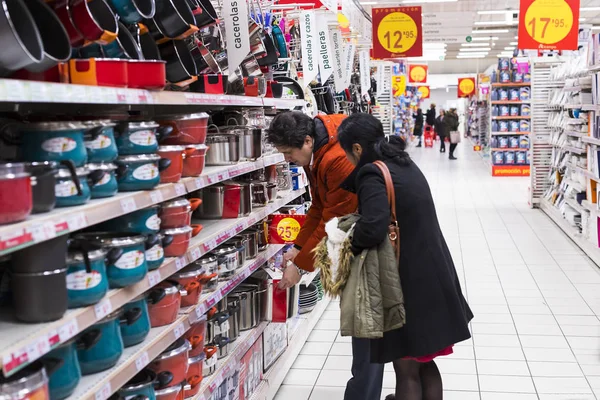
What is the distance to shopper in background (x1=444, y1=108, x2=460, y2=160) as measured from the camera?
810 inches

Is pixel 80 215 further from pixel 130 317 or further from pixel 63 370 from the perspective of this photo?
pixel 130 317

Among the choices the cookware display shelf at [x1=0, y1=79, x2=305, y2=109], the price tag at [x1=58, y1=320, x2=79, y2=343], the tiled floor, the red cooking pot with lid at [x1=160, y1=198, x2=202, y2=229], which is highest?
the cookware display shelf at [x1=0, y1=79, x2=305, y2=109]

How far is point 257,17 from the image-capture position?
3957 mm

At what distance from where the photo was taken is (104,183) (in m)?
2.03

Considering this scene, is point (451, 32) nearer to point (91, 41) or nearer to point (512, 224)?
point (512, 224)

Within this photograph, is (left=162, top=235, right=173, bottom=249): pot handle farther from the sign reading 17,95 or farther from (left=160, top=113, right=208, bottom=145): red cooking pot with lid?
the sign reading 17,95

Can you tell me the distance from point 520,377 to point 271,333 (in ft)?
4.91

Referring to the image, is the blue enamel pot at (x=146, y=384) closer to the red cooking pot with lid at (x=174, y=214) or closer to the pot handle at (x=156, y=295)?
the pot handle at (x=156, y=295)

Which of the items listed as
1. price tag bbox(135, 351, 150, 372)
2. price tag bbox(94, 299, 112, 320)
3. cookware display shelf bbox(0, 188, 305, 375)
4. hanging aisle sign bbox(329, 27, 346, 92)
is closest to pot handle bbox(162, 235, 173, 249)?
cookware display shelf bbox(0, 188, 305, 375)

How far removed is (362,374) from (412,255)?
0.82 metres

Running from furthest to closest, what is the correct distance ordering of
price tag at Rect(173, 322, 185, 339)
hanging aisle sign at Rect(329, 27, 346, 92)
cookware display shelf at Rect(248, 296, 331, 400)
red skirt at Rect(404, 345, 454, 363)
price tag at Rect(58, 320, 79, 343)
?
1. hanging aisle sign at Rect(329, 27, 346, 92)
2. cookware display shelf at Rect(248, 296, 331, 400)
3. red skirt at Rect(404, 345, 454, 363)
4. price tag at Rect(173, 322, 185, 339)
5. price tag at Rect(58, 320, 79, 343)

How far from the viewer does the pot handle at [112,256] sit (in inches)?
80.7

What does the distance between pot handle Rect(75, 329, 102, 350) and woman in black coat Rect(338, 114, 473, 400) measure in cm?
111

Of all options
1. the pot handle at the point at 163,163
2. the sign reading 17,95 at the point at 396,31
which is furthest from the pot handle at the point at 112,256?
the sign reading 17,95 at the point at 396,31
